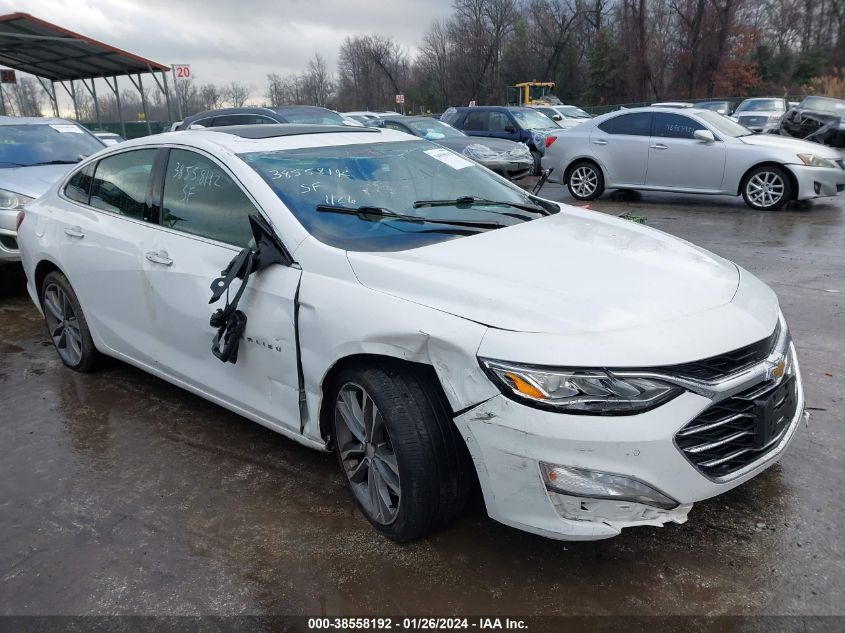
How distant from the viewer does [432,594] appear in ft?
8.36

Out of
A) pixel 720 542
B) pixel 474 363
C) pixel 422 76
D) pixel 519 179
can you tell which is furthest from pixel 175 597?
pixel 422 76

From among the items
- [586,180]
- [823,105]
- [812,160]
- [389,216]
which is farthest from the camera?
[823,105]

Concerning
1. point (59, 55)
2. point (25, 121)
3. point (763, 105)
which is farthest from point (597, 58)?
point (25, 121)

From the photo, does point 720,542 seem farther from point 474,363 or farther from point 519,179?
point 519,179

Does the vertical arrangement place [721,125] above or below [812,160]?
above

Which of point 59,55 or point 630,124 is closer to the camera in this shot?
point 630,124

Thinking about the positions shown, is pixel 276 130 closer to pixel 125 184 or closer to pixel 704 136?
pixel 125 184

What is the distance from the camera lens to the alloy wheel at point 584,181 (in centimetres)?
1176

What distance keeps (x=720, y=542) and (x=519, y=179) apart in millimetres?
12323

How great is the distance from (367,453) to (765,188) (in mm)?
9154

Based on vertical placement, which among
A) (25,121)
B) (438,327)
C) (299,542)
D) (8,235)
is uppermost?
(25,121)

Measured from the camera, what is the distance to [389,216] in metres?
3.27

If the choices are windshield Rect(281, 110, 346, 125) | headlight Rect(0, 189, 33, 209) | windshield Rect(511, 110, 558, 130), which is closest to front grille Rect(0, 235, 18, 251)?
headlight Rect(0, 189, 33, 209)

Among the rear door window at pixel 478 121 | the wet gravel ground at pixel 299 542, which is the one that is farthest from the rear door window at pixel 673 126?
the wet gravel ground at pixel 299 542
